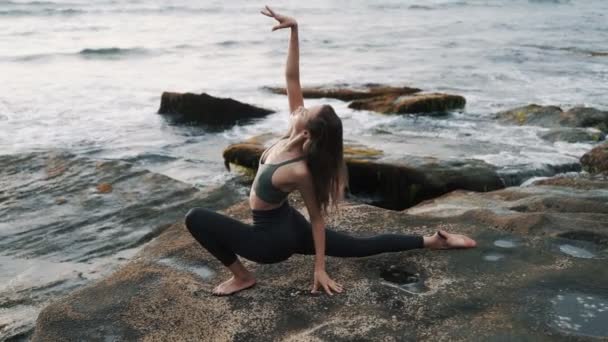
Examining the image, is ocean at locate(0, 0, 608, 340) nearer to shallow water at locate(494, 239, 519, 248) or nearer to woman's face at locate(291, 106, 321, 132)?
woman's face at locate(291, 106, 321, 132)

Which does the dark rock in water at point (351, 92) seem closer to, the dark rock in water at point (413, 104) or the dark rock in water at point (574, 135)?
the dark rock in water at point (413, 104)

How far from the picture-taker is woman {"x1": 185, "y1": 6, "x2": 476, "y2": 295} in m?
4.05

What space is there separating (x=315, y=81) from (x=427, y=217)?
13.8m

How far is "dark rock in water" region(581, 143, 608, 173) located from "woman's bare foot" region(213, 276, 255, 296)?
636cm

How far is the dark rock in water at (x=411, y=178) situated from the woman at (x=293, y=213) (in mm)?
3366

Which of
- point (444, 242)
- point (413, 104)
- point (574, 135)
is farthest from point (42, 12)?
point (444, 242)

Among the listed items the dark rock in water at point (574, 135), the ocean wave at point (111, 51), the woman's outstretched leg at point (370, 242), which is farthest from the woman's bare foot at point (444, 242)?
the ocean wave at point (111, 51)

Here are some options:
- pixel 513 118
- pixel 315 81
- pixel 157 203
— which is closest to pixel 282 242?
pixel 157 203

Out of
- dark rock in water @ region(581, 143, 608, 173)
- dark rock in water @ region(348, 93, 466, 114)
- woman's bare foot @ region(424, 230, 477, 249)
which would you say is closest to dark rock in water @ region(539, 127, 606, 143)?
dark rock in water @ region(581, 143, 608, 173)

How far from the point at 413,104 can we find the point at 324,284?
10096 mm

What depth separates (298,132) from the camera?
409 cm

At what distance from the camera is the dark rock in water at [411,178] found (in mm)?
8102

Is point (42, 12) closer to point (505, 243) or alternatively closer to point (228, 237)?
point (228, 237)

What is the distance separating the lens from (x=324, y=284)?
4.32 meters
